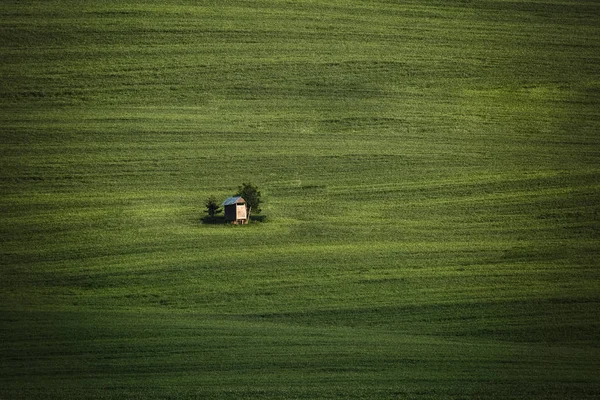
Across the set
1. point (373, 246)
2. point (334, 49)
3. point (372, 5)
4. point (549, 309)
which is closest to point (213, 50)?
point (334, 49)

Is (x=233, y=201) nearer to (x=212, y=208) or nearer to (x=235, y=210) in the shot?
(x=235, y=210)

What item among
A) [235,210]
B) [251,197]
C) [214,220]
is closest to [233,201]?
[235,210]

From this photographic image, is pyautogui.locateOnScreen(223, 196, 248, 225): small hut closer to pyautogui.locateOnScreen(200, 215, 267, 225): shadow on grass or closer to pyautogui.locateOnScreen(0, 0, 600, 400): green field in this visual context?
pyautogui.locateOnScreen(200, 215, 267, 225): shadow on grass

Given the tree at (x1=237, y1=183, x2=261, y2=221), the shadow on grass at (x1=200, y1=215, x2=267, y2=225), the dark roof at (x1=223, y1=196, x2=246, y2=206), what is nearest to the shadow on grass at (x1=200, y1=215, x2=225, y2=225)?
the shadow on grass at (x1=200, y1=215, x2=267, y2=225)

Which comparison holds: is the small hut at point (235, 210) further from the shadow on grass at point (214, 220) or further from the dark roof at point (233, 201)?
the shadow on grass at point (214, 220)

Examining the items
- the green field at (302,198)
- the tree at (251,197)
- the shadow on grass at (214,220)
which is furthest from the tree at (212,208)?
the tree at (251,197)

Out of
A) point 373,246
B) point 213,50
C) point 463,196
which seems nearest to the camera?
point 373,246

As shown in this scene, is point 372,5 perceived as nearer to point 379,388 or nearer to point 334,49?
point 334,49
